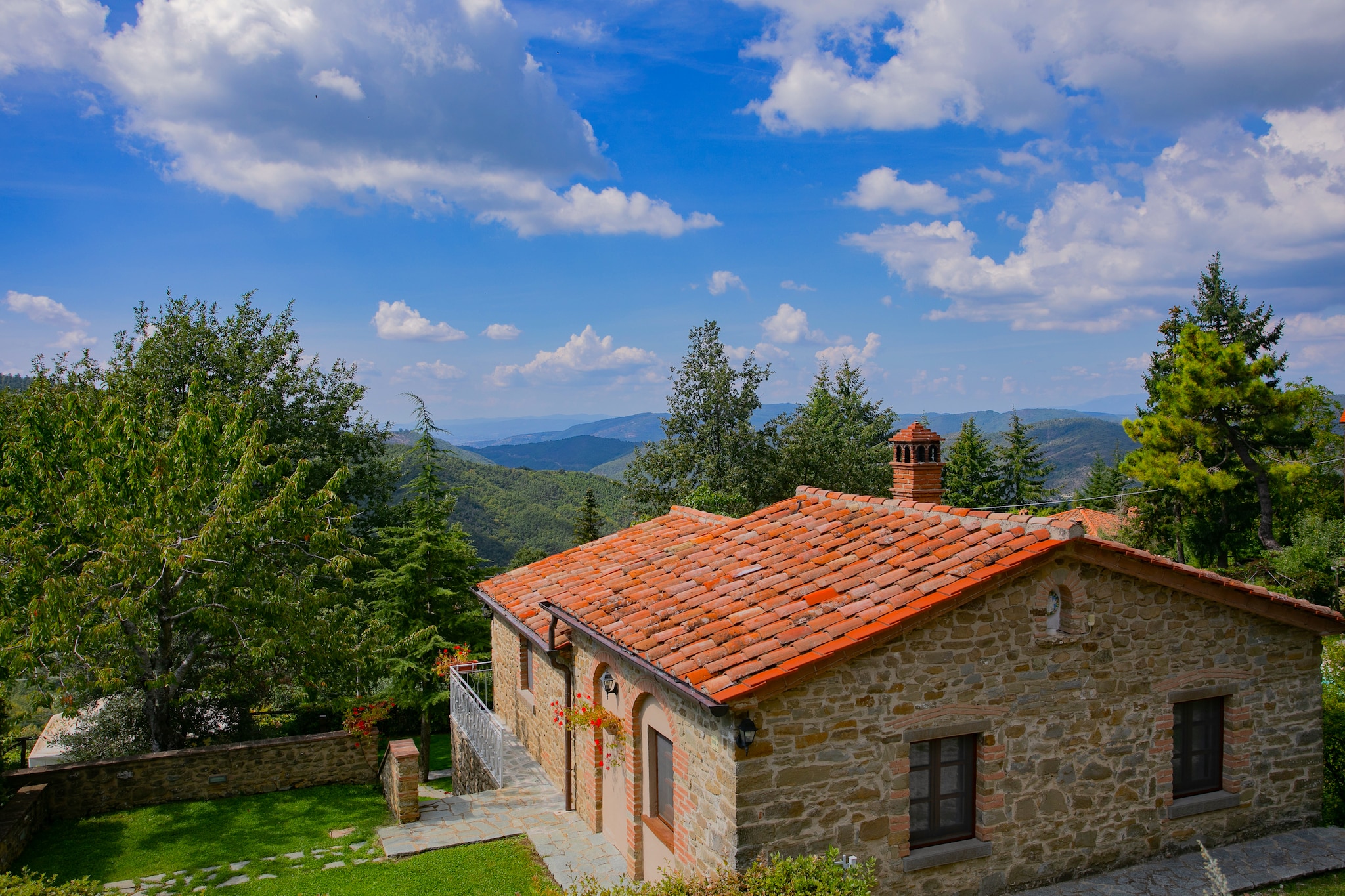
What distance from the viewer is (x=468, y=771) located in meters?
15.7

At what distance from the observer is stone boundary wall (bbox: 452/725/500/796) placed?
1409 cm

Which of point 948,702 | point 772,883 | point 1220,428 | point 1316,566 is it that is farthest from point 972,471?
point 772,883

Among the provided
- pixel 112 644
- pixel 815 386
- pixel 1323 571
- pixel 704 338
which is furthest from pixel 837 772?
pixel 815 386

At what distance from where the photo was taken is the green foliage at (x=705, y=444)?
35812mm

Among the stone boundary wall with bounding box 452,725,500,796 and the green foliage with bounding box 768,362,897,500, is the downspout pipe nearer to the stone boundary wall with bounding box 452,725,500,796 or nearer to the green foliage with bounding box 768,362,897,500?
the stone boundary wall with bounding box 452,725,500,796

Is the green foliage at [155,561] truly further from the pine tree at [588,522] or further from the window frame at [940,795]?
the pine tree at [588,522]

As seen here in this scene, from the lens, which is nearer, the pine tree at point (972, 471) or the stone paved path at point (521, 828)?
the stone paved path at point (521, 828)

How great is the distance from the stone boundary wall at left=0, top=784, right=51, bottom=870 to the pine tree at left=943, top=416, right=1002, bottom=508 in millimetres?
53257

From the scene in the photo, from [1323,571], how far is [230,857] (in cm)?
2838

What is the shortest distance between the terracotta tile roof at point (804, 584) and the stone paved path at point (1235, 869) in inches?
103

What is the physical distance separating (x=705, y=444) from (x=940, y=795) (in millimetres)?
29242

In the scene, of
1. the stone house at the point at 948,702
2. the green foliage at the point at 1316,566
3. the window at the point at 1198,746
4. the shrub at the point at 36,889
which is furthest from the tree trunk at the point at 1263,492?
the shrub at the point at 36,889

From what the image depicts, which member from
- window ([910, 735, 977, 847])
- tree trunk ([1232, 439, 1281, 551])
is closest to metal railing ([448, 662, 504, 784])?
window ([910, 735, 977, 847])

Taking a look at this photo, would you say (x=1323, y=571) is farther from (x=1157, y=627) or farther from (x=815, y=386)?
(x=815, y=386)
